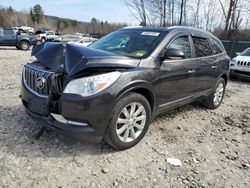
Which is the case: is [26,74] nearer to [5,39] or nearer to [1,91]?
[1,91]

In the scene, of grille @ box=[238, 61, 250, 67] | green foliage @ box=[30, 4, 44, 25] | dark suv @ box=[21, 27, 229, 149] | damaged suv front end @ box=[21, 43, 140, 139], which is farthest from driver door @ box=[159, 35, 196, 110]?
green foliage @ box=[30, 4, 44, 25]

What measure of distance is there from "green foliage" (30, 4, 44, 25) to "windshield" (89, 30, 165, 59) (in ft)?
283

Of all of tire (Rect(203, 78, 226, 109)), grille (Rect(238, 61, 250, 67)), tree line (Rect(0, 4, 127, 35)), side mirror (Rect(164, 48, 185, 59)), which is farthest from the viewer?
tree line (Rect(0, 4, 127, 35))

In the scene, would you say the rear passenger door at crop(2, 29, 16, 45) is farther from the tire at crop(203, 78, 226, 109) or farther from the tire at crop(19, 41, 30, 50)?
the tire at crop(203, 78, 226, 109)

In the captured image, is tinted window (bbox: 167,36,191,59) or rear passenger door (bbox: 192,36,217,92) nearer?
tinted window (bbox: 167,36,191,59)

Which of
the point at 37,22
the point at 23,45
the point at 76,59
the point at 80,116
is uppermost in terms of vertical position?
the point at 37,22

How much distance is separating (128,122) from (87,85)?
2.73ft

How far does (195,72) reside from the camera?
177 inches

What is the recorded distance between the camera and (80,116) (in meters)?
2.90

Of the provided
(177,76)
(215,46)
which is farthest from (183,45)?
(215,46)

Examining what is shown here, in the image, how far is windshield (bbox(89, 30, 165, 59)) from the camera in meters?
3.72

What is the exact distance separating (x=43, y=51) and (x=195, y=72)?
8.66ft

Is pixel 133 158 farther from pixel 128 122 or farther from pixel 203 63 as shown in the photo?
pixel 203 63

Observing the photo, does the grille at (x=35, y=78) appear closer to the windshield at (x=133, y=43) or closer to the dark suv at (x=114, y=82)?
the dark suv at (x=114, y=82)
